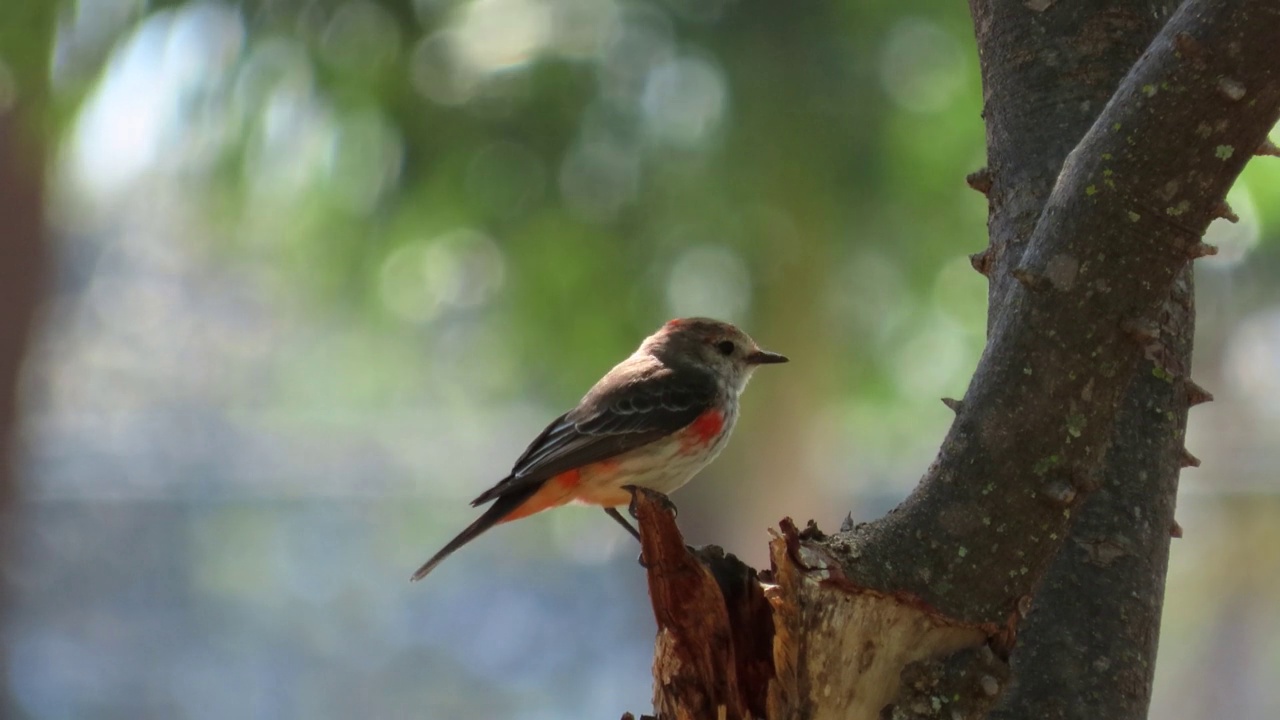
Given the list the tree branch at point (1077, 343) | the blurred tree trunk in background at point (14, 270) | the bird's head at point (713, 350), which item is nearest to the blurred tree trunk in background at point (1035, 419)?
the tree branch at point (1077, 343)

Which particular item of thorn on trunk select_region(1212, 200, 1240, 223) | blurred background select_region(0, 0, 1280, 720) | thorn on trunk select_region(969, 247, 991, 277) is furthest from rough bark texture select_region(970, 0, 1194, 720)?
blurred background select_region(0, 0, 1280, 720)

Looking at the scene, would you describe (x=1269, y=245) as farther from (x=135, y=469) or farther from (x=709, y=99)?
(x=135, y=469)

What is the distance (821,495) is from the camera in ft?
39.1

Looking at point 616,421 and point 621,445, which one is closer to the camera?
point 621,445

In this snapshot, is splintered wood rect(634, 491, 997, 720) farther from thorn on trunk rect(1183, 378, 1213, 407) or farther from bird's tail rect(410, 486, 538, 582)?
bird's tail rect(410, 486, 538, 582)

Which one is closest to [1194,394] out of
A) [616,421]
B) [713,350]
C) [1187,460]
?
[1187,460]

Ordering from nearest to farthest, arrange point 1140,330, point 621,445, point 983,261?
point 1140,330 → point 983,261 → point 621,445

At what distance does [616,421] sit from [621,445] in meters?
0.15

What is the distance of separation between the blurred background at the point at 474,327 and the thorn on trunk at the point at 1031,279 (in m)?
7.93

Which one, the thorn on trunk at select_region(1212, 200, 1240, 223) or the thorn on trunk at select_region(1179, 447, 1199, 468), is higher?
the thorn on trunk at select_region(1212, 200, 1240, 223)

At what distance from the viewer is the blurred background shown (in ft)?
33.7

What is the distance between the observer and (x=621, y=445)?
509cm

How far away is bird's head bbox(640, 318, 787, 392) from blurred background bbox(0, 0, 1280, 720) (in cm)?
457

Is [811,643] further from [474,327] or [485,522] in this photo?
[474,327]
